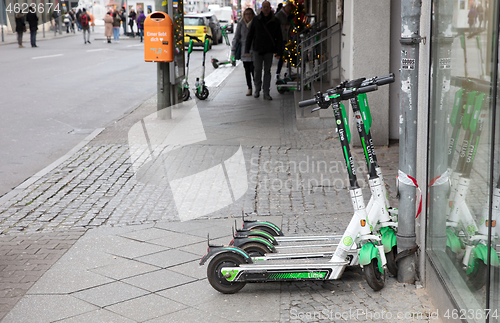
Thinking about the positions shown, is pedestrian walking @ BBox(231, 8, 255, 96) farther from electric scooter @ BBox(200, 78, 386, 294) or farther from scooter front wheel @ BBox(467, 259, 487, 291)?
scooter front wheel @ BBox(467, 259, 487, 291)

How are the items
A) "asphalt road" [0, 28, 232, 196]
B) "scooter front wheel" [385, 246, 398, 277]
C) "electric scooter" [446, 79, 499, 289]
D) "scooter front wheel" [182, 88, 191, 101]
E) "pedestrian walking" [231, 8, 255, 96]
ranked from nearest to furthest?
"electric scooter" [446, 79, 499, 289] → "scooter front wheel" [385, 246, 398, 277] → "asphalt road" [0, 28, 232, 196] → "scooter front wheel" [182, 88, 191, 101] → "pedestrian walking" [231, 8, 255, 96]

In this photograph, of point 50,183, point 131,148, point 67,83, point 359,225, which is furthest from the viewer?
point 67,83

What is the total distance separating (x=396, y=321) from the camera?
3.64 metres

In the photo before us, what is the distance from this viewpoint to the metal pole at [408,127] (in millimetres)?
3859

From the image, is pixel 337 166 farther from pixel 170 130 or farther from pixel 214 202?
pixel 170 130

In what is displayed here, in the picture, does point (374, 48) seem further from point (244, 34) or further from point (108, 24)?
point (108, 24)

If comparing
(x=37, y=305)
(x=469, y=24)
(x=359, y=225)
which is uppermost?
(x=469, y=24)

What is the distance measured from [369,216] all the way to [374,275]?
1.37ft

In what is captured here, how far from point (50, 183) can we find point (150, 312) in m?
3.90

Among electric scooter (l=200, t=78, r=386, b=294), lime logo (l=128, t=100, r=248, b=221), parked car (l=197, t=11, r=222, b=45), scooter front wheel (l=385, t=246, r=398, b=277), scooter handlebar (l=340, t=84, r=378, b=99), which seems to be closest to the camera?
scooter handlebar (l=340, t=84, r=378, b=99)

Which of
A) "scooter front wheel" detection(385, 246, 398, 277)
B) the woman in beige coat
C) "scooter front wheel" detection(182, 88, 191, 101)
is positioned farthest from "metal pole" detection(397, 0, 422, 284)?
the woman in beige coat

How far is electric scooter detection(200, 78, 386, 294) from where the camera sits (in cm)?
391

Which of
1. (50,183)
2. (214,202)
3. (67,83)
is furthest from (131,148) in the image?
(67,83)

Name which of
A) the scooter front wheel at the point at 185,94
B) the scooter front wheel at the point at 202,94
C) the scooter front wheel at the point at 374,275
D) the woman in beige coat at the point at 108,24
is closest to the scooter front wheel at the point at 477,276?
the scooter front wheel at the point at 374,275
